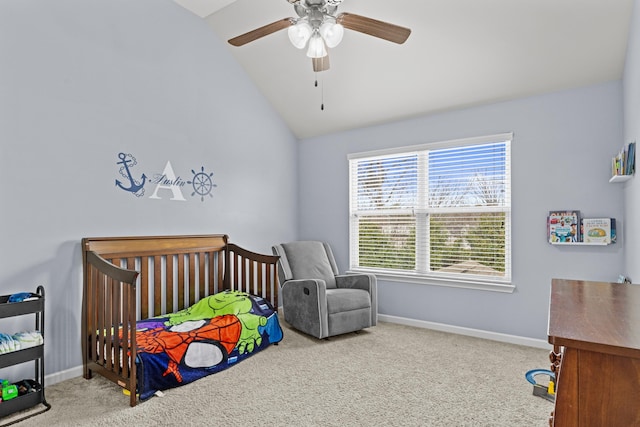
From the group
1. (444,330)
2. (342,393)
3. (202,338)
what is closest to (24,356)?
(202,338)

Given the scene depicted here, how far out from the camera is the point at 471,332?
3.55 m

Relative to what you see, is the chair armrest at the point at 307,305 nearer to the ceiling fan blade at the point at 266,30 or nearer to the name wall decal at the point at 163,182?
the name wall decal at the point at 163,182

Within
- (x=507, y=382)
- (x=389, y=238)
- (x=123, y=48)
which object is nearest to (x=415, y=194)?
(x=389, y=238)

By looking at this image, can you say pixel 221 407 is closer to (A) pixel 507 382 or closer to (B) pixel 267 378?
(B) pixel 267 378

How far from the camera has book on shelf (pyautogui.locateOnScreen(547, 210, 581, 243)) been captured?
303 cm

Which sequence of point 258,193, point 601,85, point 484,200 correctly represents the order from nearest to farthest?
point 601,85 → point 484,200 → point 258,193

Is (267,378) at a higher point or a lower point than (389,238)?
lower

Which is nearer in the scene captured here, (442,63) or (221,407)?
(221,407)

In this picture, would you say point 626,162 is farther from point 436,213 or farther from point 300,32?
point 300,32

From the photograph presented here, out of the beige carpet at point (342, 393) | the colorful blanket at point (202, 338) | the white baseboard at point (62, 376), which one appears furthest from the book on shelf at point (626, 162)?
the white baseboard at point (62, 376)

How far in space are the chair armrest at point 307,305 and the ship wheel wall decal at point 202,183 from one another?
1208 millimetres

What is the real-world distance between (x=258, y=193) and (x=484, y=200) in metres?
2.39

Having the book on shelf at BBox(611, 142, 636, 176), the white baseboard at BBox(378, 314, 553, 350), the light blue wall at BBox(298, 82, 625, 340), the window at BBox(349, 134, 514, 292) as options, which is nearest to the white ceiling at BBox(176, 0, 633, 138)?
the light blue wall at BBox(298, 82, 625, 340)

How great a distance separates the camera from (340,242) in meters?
4.50
